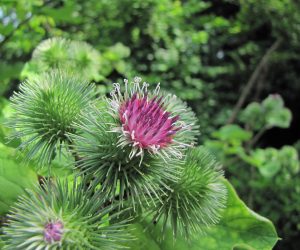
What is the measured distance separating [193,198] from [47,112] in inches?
14.0

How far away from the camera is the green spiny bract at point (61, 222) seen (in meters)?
0.74

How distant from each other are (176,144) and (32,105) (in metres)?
0.32

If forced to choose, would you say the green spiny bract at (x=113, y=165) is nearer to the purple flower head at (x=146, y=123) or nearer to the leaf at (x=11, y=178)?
the purple flower head at (x=146, y=123)

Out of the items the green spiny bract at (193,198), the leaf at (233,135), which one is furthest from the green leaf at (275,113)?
the green spiny bract at (193,198)

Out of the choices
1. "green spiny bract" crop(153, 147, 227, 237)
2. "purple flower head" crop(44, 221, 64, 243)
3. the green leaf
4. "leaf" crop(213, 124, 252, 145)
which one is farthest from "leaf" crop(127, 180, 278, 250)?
the green leaf

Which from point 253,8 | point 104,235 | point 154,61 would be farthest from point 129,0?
point 104,235

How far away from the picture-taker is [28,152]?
103 cm

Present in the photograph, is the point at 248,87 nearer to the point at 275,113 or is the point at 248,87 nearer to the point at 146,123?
the point at 275,113

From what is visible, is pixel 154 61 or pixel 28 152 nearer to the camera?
pixel 28 152

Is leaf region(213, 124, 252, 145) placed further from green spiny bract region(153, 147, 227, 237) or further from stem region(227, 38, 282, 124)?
green spiny bract region(153, 147, 227, 237)

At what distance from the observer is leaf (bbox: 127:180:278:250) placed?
1096 millimetres

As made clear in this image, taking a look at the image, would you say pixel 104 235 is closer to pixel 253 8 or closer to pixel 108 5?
pixel 108 5

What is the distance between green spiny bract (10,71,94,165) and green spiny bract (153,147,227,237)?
0.25 meters

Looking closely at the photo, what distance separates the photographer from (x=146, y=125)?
2.98ft
